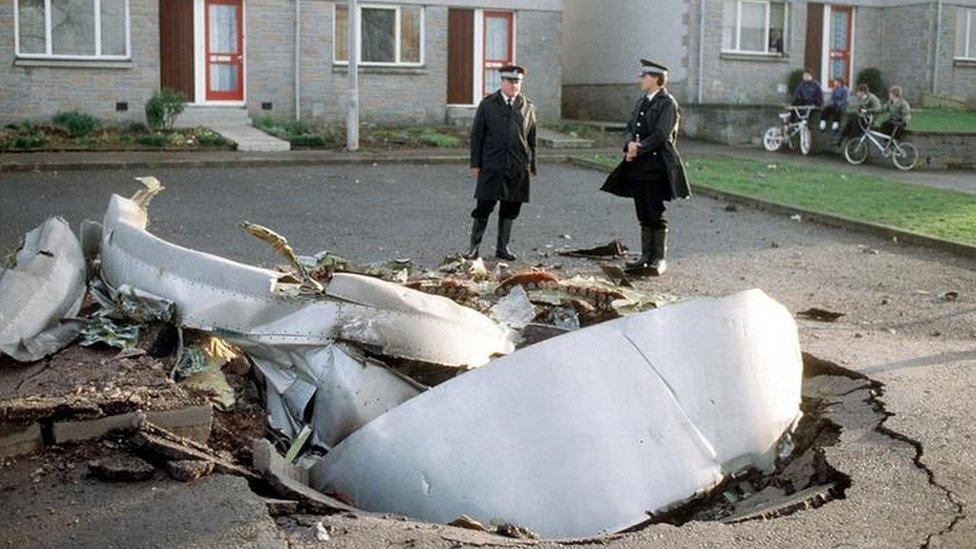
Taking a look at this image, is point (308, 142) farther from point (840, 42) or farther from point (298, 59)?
point (840, 42)

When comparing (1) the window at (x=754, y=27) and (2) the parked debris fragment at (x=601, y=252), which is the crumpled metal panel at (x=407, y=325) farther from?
(1) the window at (x=754, y=27)

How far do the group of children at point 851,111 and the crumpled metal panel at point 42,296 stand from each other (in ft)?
67.3

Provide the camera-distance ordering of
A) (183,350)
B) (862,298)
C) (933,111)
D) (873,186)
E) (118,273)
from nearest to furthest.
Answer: (183,350), (118,273), (862,298), (873,186), (933,111)

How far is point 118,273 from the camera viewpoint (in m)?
8.02

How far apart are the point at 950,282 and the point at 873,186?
8.65 metres

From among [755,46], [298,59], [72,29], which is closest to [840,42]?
[755,46]

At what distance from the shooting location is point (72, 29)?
26.7 metres

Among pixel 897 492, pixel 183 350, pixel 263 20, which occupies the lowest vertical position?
pixel 897 492

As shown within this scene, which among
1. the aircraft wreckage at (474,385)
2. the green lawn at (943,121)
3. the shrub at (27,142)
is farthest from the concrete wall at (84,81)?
the aircraft wreckage at (474,385)

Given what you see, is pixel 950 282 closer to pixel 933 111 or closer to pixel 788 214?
pixel 788 214

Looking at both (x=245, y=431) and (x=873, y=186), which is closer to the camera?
(x=245, y=431)

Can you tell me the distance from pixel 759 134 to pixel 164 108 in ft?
44.7

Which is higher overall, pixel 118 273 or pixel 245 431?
pixel 118 273

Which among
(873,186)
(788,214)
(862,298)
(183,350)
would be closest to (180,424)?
(183,350)
